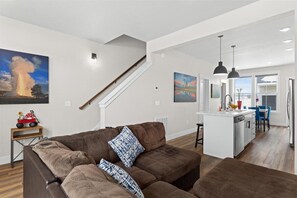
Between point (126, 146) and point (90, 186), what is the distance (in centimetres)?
121

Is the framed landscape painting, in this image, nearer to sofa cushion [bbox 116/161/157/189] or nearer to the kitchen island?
the kitchen island

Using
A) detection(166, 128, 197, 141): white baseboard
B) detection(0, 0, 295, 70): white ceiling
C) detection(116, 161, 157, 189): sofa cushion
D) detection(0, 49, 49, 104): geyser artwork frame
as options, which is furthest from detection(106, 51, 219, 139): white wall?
detection(116, 161, 157, 189): sofa cushion

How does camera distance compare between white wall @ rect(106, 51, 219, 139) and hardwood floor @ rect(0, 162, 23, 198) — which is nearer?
hardwood floor @ rect(0, 162, 23, 198)

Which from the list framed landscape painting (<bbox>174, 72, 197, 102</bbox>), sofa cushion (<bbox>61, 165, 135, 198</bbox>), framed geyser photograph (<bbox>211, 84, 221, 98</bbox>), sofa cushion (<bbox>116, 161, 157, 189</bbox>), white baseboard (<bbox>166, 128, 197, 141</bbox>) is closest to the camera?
sofa cushion (<bbox>61, 165, 135, 198</bbox>)

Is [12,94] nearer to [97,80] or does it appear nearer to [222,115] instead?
[97,80]

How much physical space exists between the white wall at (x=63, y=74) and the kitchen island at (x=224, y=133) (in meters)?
2.87

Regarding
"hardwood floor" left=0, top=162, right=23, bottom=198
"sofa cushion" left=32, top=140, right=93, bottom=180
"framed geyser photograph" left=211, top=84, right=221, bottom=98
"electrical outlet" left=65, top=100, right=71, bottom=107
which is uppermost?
"framed geyser photograph" left=211, top=84, right=221, bottom=98

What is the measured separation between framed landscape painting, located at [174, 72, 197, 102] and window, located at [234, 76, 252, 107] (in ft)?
12.7

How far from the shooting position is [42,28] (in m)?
3.34

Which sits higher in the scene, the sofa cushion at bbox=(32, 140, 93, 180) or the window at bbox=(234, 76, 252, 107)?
the window at bbox=(234, 76, 252, 107)

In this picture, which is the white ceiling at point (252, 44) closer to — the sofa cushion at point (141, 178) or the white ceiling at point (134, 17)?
the white ceiling at point (134, 17)

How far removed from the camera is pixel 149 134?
7.88 ft

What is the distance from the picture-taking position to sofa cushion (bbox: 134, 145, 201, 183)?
1.80 m

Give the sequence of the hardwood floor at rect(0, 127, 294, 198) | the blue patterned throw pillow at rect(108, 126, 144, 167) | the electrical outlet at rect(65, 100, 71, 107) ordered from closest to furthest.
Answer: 1. the blue patterned throw pillow at rect(108, 126, 144, 167)
2. the hardwood floor at rect(0, 127, 294, 198)
3. the electrical outlet at rect(65, 100, 71, 107)
